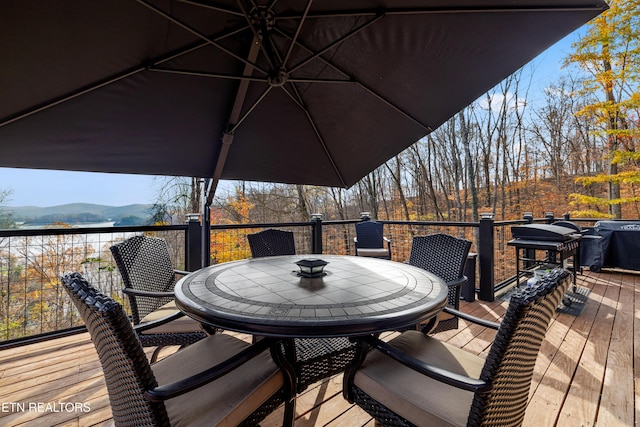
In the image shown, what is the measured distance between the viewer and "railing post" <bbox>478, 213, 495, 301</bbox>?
3.92 meters

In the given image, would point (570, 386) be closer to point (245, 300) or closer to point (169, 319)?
point (245, 300)

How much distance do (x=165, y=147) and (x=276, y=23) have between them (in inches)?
55.9

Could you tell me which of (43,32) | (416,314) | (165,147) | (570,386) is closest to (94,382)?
(165,147)

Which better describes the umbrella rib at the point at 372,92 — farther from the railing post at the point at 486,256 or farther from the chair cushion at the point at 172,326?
the chair cushion at the point at 172,326

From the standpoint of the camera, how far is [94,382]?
7.26ft

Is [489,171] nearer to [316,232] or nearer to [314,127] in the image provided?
[316,232]

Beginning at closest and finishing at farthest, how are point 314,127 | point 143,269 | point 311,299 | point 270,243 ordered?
1. point 311,299
2. point 143,269
3. point 314,127
4. point 270,243

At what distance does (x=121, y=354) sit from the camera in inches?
38.9

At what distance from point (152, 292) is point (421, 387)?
187cm

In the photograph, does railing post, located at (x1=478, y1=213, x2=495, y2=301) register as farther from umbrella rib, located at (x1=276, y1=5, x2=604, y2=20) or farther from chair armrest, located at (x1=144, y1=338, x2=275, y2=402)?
chair armrest, located at (x1=144, y1=338, x2=275, y2=402)

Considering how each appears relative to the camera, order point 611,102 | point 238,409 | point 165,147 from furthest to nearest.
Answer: point 611,102 < point 165,147 < point 238,409

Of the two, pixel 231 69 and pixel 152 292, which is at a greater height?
pixel 231 69

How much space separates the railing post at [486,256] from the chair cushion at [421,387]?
9.20ft

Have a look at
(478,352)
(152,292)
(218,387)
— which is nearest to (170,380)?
(218,387)
